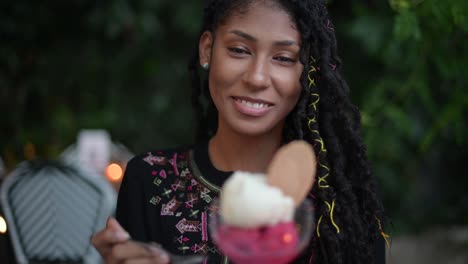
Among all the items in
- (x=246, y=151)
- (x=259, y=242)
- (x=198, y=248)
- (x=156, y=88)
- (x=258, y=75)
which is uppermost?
(x=258, y=75)

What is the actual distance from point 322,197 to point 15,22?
3118 millimetres

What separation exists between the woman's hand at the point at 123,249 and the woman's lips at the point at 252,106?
18.8 inches

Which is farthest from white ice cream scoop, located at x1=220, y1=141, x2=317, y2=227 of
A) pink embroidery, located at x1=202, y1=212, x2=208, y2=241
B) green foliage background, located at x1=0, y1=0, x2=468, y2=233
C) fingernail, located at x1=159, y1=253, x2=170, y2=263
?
green foliage background, located at x1=0, y1=0, x2=468, y2=233

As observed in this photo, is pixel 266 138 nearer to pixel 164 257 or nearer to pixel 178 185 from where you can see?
pixel 178 185

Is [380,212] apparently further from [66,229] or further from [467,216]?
[467,216]

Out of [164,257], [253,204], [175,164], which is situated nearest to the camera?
[253,204]

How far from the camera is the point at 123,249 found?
56.4 inches

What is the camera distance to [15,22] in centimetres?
430

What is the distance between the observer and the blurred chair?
2469 millimetres

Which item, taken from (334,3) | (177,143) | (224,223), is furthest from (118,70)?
(224,223)

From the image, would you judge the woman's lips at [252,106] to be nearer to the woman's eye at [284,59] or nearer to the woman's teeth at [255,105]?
the woman's teeth at [255,105]

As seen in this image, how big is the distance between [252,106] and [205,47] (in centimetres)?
30

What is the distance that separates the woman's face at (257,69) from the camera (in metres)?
1.71

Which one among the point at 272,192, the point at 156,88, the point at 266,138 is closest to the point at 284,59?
the point at 266,138
